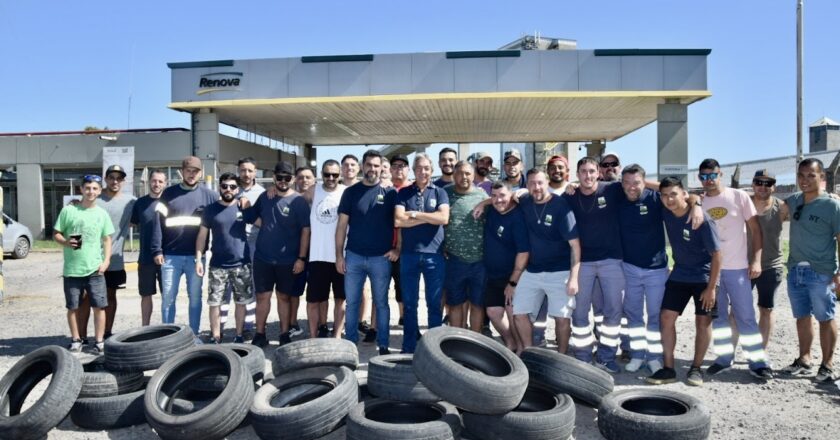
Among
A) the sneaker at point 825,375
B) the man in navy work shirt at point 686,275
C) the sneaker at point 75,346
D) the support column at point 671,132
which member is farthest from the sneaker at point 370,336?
the support column at point 671,132

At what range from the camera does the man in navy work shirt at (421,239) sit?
5676 mm

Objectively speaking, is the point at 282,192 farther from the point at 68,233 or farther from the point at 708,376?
the point at 708,376

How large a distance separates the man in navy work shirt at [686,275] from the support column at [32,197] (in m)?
25.6

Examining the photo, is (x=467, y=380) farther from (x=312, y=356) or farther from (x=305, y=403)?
(x=312, y=356)

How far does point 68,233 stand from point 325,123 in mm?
17281

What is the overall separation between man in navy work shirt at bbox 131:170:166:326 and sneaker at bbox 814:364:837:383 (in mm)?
6739

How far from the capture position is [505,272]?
18.6ft

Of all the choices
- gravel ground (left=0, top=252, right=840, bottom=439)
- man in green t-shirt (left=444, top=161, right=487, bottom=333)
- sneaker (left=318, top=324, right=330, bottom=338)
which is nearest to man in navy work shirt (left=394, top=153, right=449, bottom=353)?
man in green t-shirt (left=444, top=161, right=487, bottom=333)

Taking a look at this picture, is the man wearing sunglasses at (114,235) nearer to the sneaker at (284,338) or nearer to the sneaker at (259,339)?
the sneaker at (259,339)

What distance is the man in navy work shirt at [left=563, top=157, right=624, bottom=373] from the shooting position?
5.54 m

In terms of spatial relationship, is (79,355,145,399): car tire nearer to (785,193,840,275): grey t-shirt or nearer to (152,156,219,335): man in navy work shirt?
(152,156,219,335): man in navy work shirt

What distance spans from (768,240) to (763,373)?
1347mm

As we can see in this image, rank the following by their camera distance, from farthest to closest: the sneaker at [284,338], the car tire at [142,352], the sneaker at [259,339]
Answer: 1. the sneaker at [259,339]
2. the sneaker at [284,338]
3. the car tire at [142,352]

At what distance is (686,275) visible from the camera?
17.4ft
